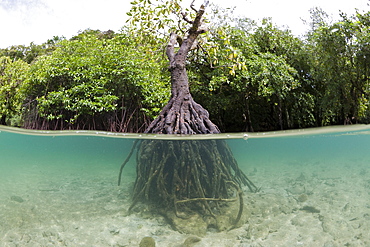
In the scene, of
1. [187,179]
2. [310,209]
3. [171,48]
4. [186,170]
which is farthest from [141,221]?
[310,209]

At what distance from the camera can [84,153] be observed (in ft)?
55.5

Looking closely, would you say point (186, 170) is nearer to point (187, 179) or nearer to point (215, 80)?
point (187, 179)

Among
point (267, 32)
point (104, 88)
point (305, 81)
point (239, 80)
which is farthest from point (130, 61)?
point (305, 81)

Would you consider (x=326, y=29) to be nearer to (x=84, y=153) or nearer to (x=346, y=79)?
(x=346, y=79)

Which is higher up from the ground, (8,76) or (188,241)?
(8,76)

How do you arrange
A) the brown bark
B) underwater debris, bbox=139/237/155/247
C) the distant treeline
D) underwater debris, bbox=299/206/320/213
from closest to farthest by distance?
underwater debris, bbox=139/237/155/247 → the brown bark → underwater debris, bbox=299/206/320/213 → the distant treeline

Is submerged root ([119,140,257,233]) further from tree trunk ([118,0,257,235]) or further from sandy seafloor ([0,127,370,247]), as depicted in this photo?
sandy seafloor ([0,127,370,247])

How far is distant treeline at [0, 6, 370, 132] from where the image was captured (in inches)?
441

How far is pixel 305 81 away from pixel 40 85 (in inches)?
513

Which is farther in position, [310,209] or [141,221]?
[310,209]

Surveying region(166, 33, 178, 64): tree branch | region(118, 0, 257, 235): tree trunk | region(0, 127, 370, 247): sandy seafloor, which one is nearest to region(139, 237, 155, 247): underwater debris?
region(0, 127, 370, 247): sandy seafloor

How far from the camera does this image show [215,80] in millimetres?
13367

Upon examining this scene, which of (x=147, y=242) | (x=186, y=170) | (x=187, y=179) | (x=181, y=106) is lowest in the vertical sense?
(x=147, y=242)

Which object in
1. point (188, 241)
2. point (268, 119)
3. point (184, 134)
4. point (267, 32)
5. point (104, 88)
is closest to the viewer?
point (188, 241)
